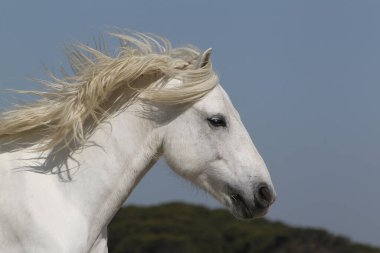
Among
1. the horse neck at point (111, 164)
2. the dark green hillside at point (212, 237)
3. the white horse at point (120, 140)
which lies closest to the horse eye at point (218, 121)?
the white horse at point (120, 140)

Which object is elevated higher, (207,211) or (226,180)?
Answer: (226,180)

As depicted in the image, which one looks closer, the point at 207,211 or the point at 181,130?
the point at 181,130

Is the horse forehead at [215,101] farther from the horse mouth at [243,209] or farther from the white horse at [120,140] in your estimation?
the horse mouth at [243,209]

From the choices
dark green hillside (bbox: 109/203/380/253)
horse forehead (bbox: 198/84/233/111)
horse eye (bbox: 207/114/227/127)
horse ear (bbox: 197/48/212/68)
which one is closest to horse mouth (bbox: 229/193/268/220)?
horse eye (bbox: 207/114/227/127)

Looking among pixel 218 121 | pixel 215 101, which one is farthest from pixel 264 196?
pixel 215 101

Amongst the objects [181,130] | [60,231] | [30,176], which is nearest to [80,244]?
[60,231]

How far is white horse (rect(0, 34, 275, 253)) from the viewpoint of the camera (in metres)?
4.91

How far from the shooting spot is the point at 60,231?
471 centimetres

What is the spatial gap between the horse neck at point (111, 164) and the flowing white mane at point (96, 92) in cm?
10

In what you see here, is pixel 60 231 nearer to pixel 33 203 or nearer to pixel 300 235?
pixel 33 203

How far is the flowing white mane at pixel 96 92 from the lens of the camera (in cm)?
506

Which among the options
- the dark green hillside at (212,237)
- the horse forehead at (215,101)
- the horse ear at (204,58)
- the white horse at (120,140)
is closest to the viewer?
the white horse at (120,140)

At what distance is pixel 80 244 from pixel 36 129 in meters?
0.78

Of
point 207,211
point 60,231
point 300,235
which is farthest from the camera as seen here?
point 207,211
